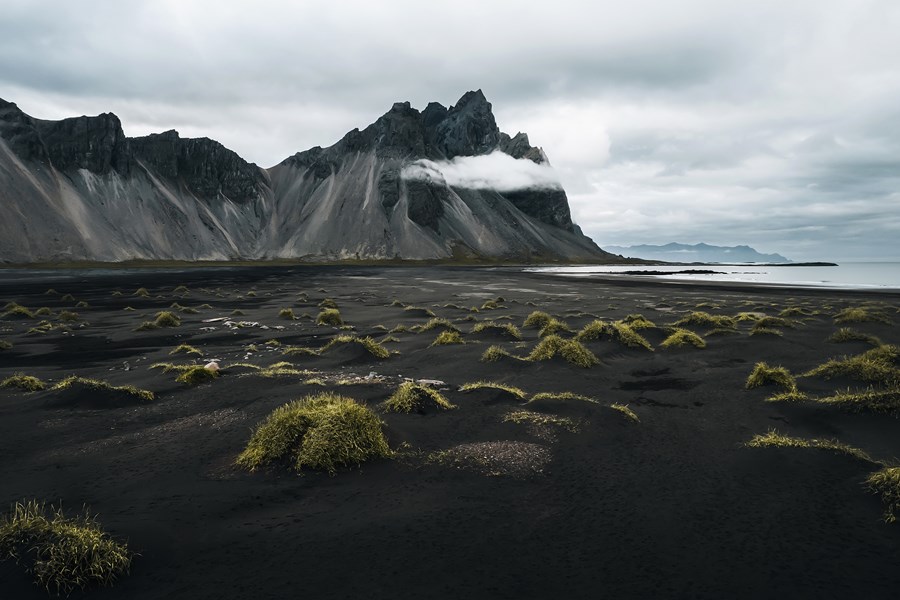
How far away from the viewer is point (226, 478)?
36.6 ft

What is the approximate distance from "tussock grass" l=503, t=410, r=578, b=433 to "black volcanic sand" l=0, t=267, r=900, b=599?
0.87 feet

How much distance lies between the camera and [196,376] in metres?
19.6

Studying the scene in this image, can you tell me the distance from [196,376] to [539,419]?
1422 centimetres

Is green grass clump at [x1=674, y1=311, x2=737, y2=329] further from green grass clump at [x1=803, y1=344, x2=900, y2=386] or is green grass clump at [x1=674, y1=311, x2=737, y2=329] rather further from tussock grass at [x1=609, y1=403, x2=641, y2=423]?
tussock grass at [x1=609, y1=403, x2=641, y2=423]

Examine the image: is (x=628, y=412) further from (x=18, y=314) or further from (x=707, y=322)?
(x=18, y=314)

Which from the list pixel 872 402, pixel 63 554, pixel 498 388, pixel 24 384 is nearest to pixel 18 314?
pixel 24 384

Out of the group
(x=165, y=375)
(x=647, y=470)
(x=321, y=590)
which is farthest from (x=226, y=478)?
(x=165, y=375)

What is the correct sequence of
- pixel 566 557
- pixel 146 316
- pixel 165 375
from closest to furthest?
pixel 566 557 → pixel 165 375 → pixel 146 316

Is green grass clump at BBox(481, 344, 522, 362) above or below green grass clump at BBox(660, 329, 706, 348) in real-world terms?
below

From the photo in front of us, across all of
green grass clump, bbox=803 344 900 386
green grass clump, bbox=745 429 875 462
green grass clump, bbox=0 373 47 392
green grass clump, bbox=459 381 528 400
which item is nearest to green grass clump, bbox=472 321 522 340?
green grass clump, bbox=459 381 528 400

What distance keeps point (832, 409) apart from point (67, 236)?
237m

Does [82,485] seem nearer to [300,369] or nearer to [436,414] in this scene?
[436,414]

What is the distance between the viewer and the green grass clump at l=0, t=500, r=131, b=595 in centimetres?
710

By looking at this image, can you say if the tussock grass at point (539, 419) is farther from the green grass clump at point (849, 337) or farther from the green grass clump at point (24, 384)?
the green grass clump at point (849, 337)
